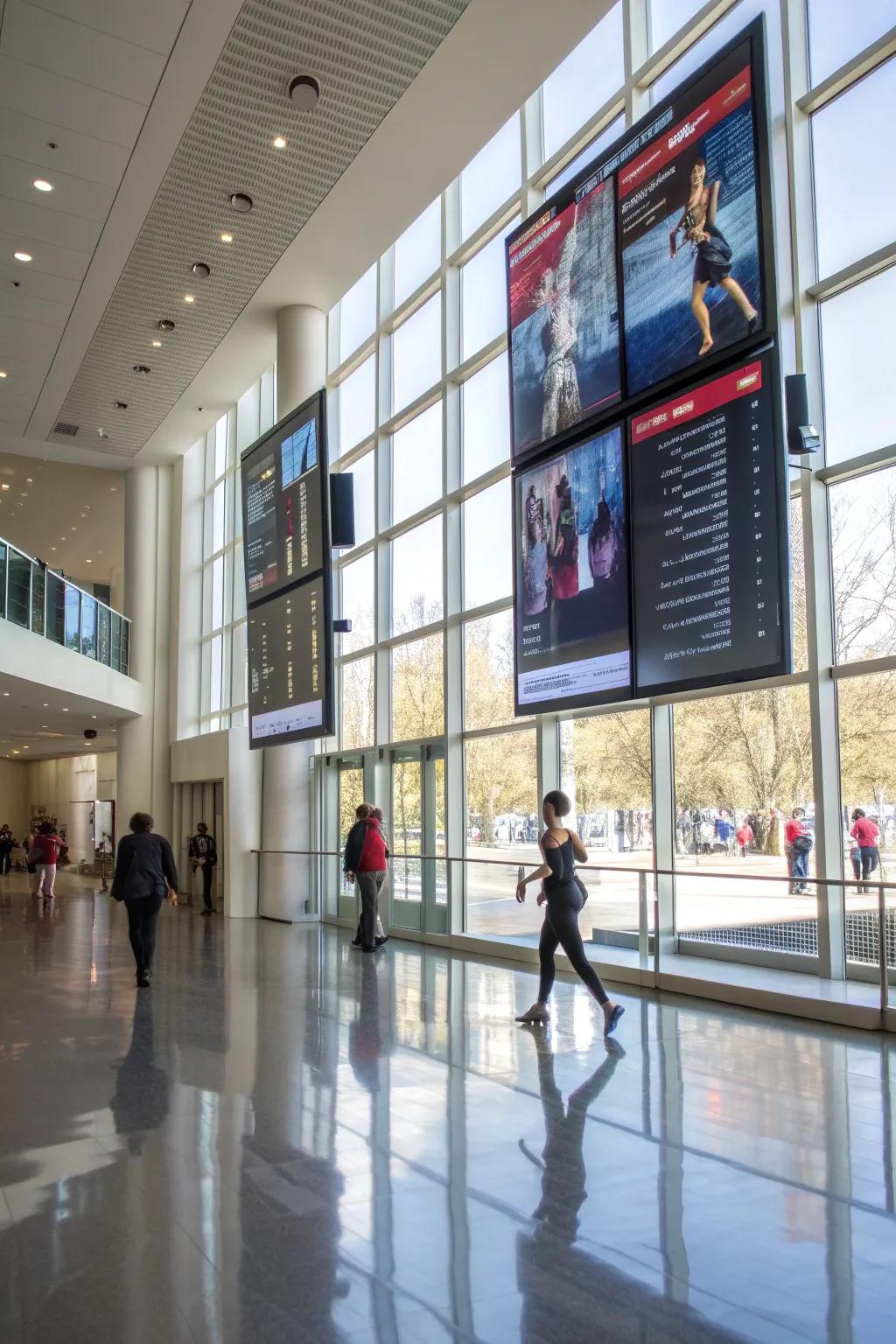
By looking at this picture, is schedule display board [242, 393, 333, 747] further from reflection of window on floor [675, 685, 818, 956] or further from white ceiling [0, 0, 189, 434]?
reflection of window on floor [675, 685, 818, 956]

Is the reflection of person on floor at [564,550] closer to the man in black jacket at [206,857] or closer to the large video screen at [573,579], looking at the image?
the large video screen at [573,579]

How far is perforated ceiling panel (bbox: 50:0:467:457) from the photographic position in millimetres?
9789

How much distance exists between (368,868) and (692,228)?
717 cm

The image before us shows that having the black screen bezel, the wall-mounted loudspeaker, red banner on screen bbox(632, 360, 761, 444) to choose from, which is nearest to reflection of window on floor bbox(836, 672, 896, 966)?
the black screen bezel

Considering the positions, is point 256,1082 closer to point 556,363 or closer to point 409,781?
point 556,363

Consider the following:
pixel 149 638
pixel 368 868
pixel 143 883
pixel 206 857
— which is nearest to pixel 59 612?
pixel 206 857

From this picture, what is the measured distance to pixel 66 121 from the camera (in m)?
10.6

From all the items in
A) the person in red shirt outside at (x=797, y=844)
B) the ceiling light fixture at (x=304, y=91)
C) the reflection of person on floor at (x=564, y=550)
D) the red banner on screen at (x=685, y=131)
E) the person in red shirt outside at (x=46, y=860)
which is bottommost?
the person in red shirt outside at (x=46, y=860)

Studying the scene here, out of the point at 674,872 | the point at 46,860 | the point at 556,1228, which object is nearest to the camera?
the point at 556,1228

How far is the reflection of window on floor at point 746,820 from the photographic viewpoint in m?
7.98

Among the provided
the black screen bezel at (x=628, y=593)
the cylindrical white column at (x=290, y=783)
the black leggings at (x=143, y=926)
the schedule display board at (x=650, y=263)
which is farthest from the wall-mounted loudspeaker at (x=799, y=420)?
the cylindrical white column at (x=290, y=783)

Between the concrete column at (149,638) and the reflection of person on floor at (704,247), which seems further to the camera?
the concrete column at (149,638)

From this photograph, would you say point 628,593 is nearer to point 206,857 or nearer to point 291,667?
point 291,667

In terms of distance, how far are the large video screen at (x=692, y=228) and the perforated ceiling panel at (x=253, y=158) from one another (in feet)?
9.36
